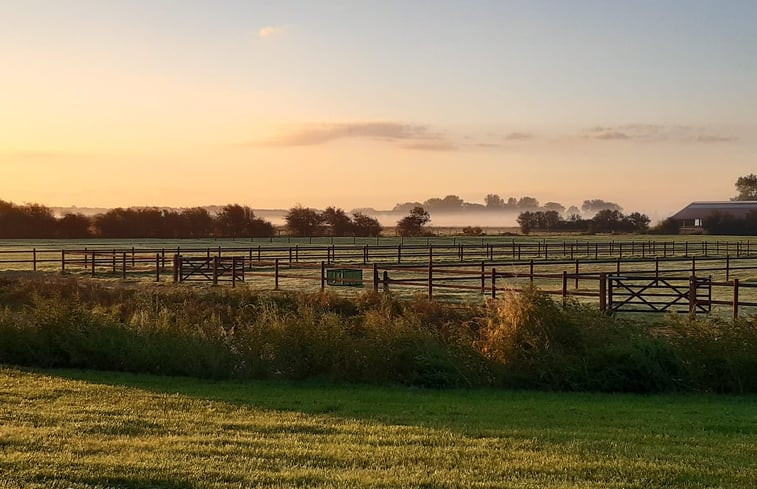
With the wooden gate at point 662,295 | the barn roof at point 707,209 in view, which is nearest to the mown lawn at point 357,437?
the wooden gate at point 662,295

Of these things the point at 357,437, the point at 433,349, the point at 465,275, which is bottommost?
the point at 465,275

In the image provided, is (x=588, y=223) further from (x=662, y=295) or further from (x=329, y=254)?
(x=662, y=295)

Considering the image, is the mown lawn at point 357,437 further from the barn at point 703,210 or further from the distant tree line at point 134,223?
the barn at point 703,210

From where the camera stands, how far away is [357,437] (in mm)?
8172

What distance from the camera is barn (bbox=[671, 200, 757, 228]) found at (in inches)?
5709

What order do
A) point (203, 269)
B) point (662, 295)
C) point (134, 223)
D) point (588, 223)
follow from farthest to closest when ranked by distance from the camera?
point (588, 223), point (134, 223), point (203, 269), point (662, 295)

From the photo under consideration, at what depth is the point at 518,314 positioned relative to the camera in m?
13.3

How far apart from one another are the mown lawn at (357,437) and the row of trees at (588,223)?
132 meters

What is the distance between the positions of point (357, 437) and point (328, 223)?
4736 inches

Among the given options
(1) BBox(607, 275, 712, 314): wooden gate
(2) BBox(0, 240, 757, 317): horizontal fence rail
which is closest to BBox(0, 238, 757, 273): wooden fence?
(2) BBox(0, 240, 757, 317): horizontal fence rail

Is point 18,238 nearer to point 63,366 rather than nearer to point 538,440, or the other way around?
point 63,366

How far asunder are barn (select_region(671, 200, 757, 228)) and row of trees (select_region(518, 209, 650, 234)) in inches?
333

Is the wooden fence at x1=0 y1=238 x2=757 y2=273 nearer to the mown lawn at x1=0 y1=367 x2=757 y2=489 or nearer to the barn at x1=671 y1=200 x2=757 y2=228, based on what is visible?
the mown lawn at x1=0 y1=367 x2=757 y2=489

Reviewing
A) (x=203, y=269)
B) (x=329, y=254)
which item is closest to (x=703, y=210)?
(x=329, y=254)
